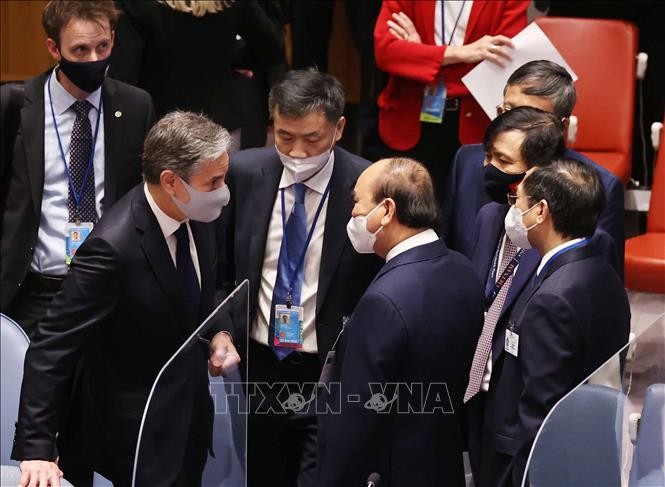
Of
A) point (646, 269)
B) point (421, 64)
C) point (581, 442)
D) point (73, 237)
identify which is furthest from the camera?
point (646, 269)

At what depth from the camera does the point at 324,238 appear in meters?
3.43

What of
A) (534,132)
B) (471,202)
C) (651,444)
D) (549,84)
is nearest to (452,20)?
(549,84)

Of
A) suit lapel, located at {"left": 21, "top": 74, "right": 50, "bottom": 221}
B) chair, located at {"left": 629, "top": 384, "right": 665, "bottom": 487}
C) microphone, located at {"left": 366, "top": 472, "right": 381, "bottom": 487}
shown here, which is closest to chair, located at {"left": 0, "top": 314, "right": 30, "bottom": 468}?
suit lapel, located at {"left": 21, "top": 74, "right": 50, "bottom": 221}

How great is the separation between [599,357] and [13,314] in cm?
205

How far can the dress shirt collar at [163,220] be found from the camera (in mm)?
3105

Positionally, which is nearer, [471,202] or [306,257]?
[306,257]

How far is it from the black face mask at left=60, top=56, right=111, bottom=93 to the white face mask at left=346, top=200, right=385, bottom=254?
1.25 m

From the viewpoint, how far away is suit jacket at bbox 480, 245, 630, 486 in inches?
114

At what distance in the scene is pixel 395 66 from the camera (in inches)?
180

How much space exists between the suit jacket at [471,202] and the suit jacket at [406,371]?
0.69 m

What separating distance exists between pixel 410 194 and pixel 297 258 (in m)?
0.61

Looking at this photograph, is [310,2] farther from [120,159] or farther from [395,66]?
[120,159]

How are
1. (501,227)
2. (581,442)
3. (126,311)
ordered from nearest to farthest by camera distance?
(581,442), (126,311), (501,227)

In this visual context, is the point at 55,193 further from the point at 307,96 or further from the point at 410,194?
the point at 410,194
